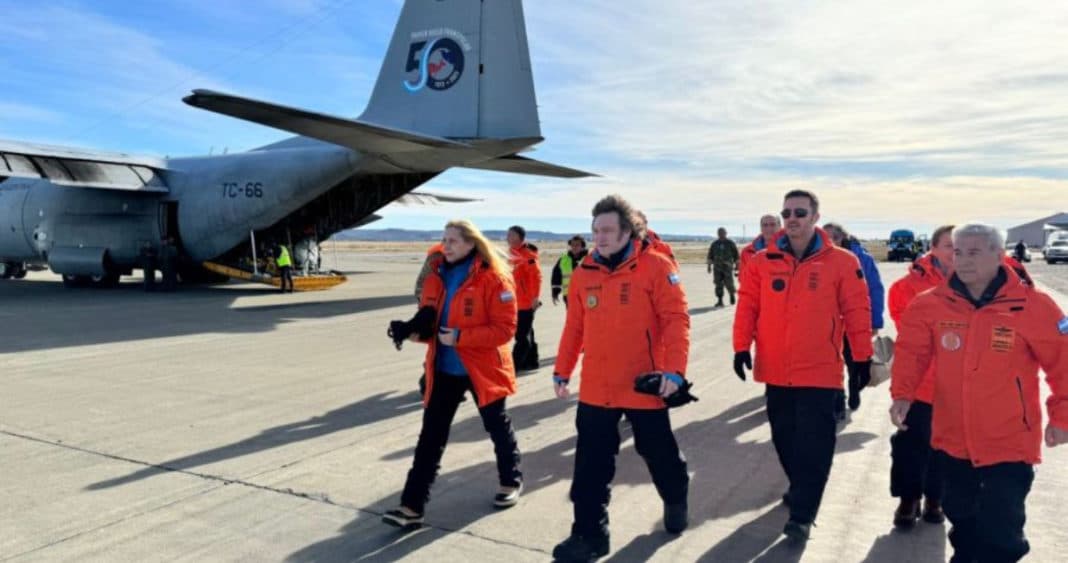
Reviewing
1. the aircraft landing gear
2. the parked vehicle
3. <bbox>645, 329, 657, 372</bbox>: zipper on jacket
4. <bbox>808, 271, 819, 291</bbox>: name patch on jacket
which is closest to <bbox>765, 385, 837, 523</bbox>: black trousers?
<bbox>808, 271, 819, 291</bbox>: name patch on jacket

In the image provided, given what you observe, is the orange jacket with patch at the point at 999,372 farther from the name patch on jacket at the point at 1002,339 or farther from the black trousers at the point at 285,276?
the black trousers at the point at 285,276

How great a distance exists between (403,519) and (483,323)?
119 centimetres

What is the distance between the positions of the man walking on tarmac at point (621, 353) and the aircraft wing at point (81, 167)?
17.9m

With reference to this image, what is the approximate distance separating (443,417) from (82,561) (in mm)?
1942

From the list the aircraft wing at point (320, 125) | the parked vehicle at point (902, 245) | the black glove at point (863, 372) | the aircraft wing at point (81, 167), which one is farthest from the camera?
the parked vehicle at point (902, 245)

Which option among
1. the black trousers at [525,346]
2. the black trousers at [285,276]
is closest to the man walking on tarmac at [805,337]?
the black trousers at [525,346]

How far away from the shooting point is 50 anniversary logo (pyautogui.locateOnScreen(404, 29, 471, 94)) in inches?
645

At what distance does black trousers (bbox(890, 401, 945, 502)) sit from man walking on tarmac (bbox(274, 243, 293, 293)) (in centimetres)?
1770

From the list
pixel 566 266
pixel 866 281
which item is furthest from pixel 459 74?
pixel 866 281

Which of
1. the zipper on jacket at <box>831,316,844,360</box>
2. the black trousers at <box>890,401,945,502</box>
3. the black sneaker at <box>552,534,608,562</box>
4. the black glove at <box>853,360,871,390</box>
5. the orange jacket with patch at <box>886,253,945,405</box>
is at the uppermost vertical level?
the orange jacket with patch at <box>886,253,945,405</box>

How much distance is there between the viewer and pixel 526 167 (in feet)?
62.1

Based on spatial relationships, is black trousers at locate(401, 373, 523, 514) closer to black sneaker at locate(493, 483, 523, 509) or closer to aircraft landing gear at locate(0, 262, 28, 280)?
black sneaker at locate(493, 483, 523, 509)

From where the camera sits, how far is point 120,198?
68.8 feet

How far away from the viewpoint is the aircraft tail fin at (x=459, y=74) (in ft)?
51.5
